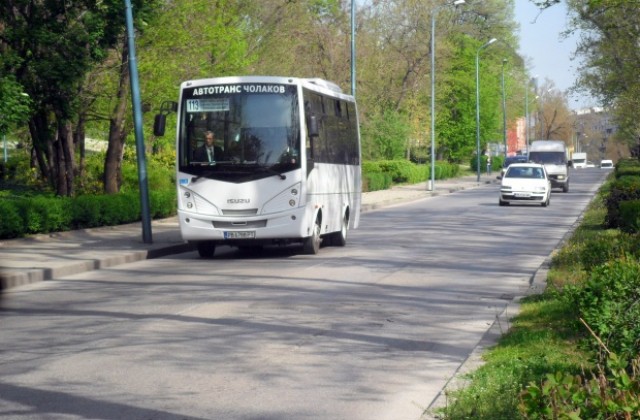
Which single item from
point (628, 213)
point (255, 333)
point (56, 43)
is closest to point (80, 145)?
point (56, 43)

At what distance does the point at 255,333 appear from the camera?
37.9ft

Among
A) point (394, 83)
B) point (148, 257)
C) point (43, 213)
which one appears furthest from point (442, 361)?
point (394, 83)

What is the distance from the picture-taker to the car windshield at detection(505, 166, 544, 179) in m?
43.6

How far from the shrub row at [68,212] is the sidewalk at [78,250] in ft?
1.00

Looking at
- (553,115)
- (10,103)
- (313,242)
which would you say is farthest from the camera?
(553,115)

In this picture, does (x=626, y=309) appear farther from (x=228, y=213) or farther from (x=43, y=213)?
(x=43, y=213)

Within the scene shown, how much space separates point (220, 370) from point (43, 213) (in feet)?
57.0

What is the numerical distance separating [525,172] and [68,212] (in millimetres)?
21528

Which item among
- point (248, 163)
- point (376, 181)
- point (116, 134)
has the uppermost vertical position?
point (116, 134)

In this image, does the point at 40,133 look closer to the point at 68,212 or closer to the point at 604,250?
the point at 68,212

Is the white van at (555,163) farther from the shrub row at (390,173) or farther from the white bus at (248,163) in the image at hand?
the white bus at (248,163)

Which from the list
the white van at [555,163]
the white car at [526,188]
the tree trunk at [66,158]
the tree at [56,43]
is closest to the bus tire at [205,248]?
the tree at [56,43]

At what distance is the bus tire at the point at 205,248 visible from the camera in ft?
72.5

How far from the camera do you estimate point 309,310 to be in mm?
13367
